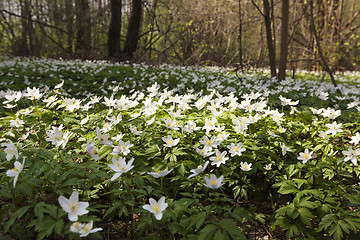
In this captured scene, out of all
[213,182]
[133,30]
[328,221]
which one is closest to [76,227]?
[213,182]

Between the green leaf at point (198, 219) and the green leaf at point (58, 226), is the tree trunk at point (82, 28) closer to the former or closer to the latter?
the green leaf at point (58, 226)

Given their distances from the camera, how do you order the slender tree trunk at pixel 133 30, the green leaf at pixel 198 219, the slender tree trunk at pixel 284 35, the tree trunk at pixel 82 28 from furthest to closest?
the tree trunk at pixel 82 28 → the slender tree trunk at pixel 133 30 → the slender tree trunk at pixel 284 35 → the green leaf at pixel 198 219

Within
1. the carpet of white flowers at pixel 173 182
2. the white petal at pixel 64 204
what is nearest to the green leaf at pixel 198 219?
the carpet of white flowers at pixel 173 182

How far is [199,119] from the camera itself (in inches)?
111

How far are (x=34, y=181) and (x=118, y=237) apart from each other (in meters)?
0.74

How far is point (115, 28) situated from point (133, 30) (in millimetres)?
891

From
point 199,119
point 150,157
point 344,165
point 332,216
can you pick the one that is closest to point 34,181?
point 150,157

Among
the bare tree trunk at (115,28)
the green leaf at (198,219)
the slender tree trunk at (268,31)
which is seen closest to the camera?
the green leaf at (198,219)

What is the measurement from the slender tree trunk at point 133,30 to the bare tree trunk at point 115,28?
482 millimetres

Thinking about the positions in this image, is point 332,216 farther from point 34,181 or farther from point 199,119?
point 34,181

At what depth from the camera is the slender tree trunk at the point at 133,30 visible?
10270mm

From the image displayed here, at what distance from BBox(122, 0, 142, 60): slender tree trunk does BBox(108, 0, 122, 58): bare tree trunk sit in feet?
1.58

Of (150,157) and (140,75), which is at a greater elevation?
(140,75)

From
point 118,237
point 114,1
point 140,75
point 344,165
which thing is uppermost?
point 114,1
